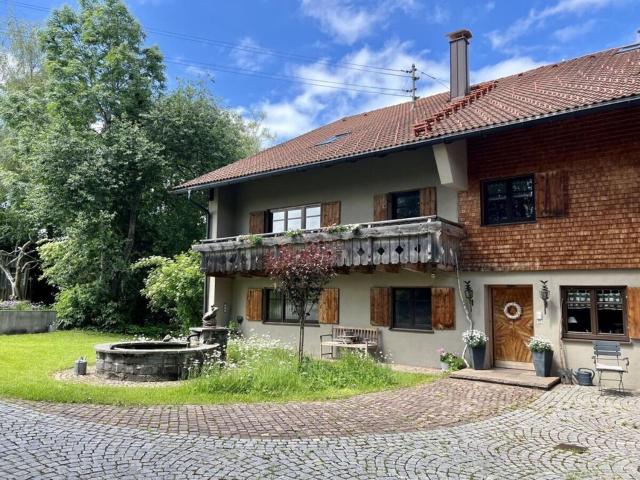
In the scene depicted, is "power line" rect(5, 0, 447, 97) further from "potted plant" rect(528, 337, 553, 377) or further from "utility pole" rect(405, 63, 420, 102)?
"potted plant" rect(528, 337, 553, 377)

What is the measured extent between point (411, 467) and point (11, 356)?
11.3 meters

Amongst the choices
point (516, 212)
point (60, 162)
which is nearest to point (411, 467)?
point (516, 212)

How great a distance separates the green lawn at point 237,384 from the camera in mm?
7794

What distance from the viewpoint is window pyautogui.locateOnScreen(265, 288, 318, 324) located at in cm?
1546

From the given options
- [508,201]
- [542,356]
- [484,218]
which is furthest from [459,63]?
[542,356]

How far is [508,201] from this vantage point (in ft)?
38.0

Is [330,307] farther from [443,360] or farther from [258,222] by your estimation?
[258,222]

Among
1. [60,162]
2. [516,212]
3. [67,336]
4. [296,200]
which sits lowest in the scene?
[67,336]

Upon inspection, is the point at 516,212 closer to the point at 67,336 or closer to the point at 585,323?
the point at 585,323

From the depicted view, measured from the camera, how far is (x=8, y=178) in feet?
76.0

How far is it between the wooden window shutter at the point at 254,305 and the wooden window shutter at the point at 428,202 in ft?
20.4

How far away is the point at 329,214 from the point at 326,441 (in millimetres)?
9455

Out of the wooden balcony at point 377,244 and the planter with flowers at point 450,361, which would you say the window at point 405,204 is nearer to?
the wooden balcony at point 377,244

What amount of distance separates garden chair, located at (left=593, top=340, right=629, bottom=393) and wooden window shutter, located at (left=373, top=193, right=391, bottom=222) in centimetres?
604
